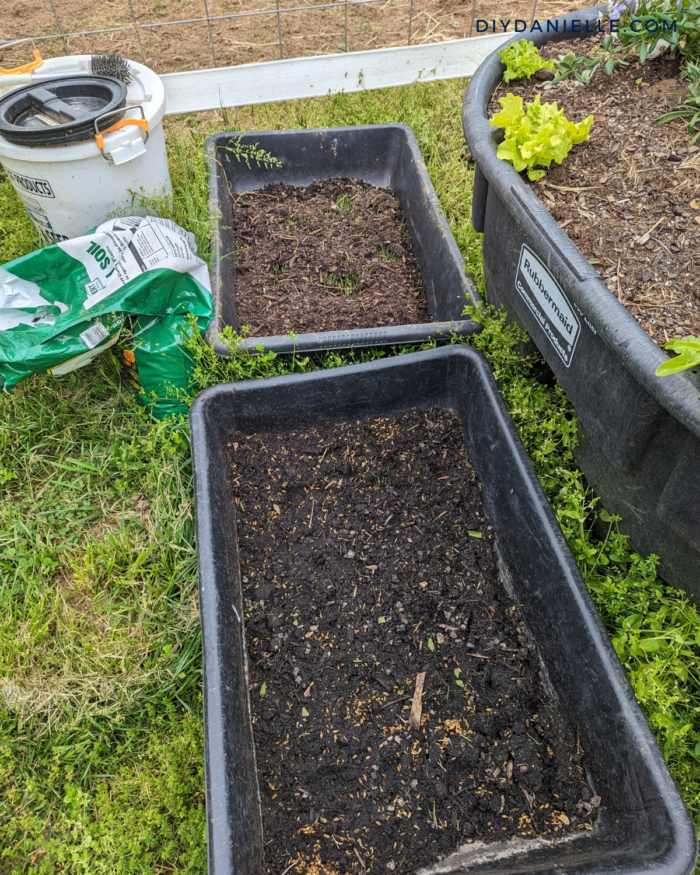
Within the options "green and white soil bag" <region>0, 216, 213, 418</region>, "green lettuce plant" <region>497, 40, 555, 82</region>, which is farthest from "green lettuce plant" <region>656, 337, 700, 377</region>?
"green and white soil bag" <region>0, 216, 213, 418</region>

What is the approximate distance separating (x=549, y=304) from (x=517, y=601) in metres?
0.79

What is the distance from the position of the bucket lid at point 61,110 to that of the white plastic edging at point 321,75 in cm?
73

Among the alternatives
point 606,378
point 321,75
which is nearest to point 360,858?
point 606,378

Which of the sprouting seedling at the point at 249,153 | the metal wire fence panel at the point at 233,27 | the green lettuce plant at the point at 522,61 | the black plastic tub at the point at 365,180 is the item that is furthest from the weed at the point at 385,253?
the metal wire fence panel at the point at 233,27

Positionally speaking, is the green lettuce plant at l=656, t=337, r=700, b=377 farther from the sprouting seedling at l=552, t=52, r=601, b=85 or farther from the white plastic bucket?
the white plastic bucket

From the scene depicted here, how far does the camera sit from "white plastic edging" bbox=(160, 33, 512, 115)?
299 cm

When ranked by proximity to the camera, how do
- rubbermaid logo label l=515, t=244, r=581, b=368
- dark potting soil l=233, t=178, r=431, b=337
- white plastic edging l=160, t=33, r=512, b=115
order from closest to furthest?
1. rubbermaid logo label l=515, t=244, r=581, b=368
2. dark potting soil l=233, t=178, r=431, b=337
3. white plastic edging l=160, t=33, r=512, b=115

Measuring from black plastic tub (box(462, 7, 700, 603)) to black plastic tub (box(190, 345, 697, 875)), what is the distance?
212mm

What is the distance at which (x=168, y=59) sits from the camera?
11.6 ft

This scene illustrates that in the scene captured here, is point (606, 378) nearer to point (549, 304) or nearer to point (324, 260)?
point (549, 304)

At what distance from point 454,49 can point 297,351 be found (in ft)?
7.54

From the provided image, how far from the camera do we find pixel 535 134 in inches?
66.5

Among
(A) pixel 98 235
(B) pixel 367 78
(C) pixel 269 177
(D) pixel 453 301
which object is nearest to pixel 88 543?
(A) pixel 98 235

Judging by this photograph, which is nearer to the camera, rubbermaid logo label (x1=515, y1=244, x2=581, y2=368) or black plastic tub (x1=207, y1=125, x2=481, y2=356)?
rubbermaid logo label (x1=515, y1=244, x2=581, y2=368)
